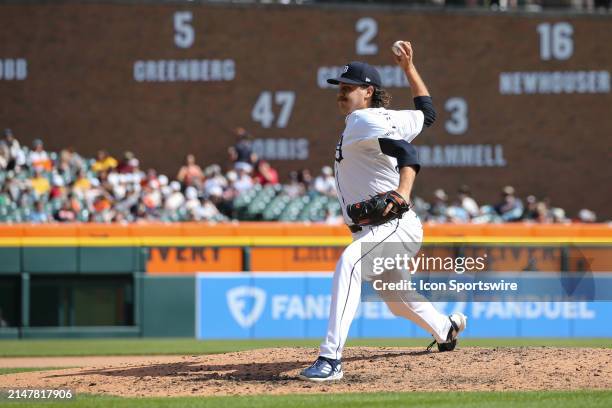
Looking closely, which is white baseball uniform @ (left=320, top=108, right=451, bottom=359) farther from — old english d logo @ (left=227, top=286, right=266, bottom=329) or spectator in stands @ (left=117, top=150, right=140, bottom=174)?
spectator in stands @ (left=117, top=150, right=140, bottom=174)

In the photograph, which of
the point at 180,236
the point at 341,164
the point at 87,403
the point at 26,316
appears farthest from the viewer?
the point at 180,236

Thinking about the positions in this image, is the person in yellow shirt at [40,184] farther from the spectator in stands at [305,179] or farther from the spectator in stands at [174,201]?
the spectator in stands at [305,179]

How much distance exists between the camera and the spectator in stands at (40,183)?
1798 centimetres

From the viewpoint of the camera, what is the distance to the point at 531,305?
1562 cm

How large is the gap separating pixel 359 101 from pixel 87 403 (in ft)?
8.34

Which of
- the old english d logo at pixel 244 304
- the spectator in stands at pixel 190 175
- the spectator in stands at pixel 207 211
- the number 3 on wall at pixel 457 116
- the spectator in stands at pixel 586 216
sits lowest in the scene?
the old english d logo at pixel 244 304

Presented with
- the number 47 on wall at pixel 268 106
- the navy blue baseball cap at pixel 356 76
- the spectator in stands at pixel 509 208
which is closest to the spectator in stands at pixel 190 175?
the number 47 on wall at pixel 268 106

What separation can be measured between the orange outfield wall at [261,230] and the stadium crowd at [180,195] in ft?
3.24

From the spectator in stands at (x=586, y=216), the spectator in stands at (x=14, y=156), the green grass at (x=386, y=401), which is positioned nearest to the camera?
the green grass at (x=386, y=401)

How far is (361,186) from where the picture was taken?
7164mm

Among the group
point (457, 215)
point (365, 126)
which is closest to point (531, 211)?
point (457, 215)

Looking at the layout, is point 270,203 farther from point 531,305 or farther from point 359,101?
point 359,101

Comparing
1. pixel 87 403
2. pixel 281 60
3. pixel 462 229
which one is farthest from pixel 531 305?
pixel 87 403

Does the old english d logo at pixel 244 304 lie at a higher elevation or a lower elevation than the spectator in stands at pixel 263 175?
lower
